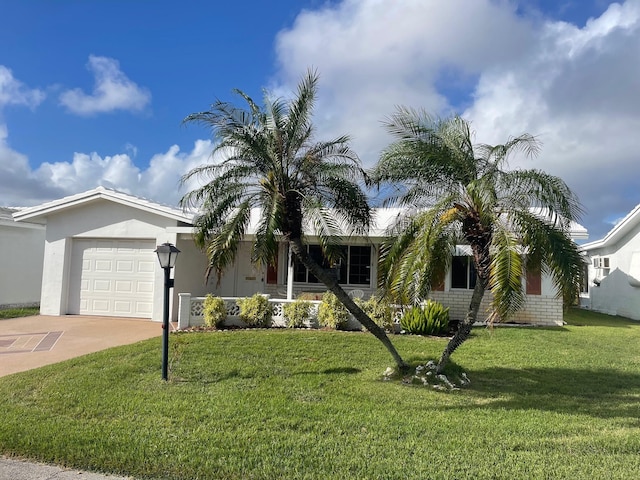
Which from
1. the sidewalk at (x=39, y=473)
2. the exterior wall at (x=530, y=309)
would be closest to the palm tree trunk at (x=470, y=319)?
the sidewalk at (x=39, y=473)

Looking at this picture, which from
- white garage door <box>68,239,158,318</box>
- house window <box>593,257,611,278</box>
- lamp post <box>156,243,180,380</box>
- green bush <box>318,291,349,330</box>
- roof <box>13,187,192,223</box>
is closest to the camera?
lamp post <box>156,243,180,380</box>

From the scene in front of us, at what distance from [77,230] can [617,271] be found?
20829mm

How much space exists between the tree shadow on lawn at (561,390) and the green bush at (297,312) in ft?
16.8

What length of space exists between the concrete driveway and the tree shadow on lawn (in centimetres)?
784

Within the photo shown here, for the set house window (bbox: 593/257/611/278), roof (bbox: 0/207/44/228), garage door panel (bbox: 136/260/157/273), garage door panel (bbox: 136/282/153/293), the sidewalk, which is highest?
roof (bbox: 0/207/44/228)

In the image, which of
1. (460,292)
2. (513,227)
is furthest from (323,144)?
(460,292)

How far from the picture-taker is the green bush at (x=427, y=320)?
39.9ft

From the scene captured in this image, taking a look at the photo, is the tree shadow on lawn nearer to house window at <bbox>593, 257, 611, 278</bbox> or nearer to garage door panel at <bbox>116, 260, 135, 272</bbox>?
garage door panel at <bbox>116, 260, 135, 272</bbox>

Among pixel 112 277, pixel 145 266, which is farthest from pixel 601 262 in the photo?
pixel 112 277

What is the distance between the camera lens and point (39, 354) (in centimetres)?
945

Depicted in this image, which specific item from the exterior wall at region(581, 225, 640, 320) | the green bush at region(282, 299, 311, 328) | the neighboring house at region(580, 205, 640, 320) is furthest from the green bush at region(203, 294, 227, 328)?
the exterior wall at region(581, 225, 640, 320)

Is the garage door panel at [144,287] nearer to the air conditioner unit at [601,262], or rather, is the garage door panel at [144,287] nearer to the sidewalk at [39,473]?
the sidewalk at [39,473]

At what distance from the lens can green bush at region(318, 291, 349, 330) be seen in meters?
12.2

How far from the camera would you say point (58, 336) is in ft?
36.8
